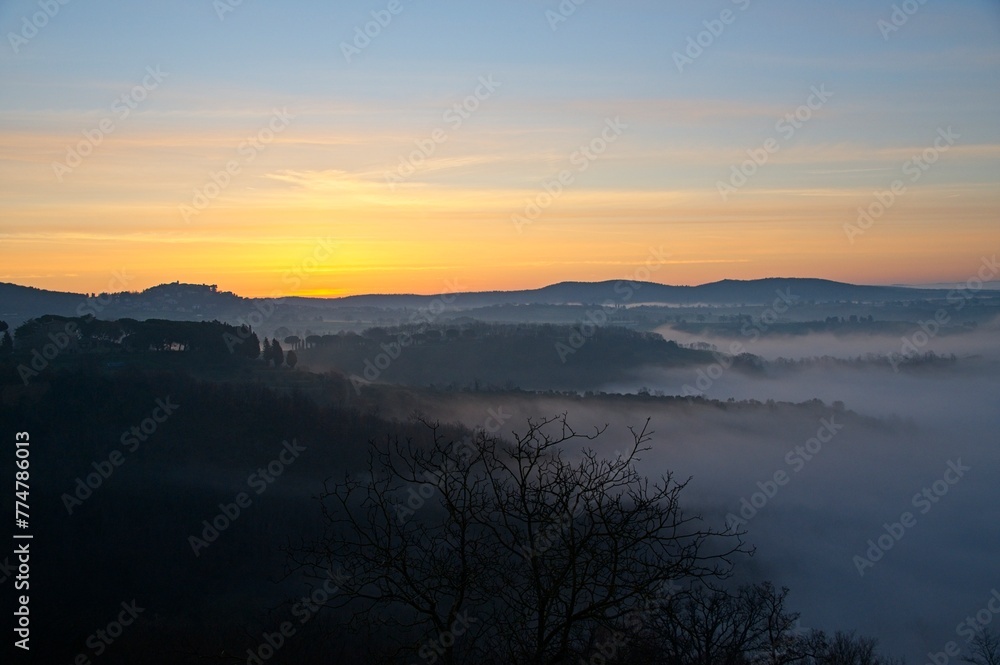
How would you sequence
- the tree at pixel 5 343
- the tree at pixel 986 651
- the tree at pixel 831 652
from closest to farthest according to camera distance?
the tree at pixel 831 652
the tree at pixel 986 651
the tree at pixel 5 343

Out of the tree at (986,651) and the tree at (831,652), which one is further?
the tree at (986,651)

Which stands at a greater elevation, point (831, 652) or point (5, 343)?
point (5, 343)

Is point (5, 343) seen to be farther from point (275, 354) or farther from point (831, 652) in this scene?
point (831, 652)

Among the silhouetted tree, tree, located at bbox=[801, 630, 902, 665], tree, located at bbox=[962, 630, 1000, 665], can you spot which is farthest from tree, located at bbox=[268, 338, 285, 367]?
tree, located at bbox=[801, 630, 902, 665]

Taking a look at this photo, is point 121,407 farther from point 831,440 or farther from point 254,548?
point 831,440

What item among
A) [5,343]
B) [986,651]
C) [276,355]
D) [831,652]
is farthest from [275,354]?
[831,652]

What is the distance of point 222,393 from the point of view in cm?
5847

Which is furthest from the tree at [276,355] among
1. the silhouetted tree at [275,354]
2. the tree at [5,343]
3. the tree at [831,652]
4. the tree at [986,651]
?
the tree at [831,652]

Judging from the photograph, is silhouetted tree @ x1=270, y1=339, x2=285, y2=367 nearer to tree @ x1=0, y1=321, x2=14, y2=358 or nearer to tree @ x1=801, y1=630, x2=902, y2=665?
tree @ x1=0, y1=321, x2=14, y2=358

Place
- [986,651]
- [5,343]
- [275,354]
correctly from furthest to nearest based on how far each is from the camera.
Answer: [275,354] → [5,343] → [986,651]

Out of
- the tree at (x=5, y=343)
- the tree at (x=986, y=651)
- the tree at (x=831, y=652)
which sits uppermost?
the tree at (x=5, y=343)

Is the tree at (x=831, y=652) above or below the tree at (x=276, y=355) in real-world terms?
below

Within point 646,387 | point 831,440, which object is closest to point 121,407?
point 646,387

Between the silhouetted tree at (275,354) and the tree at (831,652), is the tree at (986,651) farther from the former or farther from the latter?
the silhouetted tree at (275,354)
